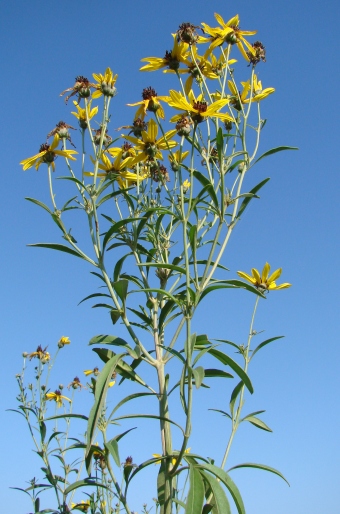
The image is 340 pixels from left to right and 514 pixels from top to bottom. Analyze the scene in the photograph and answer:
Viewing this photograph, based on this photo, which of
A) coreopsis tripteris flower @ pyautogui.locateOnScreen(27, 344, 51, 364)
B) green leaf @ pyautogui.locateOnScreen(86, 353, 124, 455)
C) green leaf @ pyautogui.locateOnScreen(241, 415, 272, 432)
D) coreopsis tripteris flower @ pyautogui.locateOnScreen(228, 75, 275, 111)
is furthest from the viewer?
coreopsis tripteris flower @ pyautogui.locateOnScreen(27, 344, 51, 364)

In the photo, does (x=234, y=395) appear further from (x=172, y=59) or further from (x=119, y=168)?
(x=172, y=59)

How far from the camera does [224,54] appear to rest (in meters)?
2.59

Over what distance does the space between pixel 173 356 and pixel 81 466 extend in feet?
5.67

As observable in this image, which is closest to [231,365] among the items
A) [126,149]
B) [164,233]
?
[164,233]

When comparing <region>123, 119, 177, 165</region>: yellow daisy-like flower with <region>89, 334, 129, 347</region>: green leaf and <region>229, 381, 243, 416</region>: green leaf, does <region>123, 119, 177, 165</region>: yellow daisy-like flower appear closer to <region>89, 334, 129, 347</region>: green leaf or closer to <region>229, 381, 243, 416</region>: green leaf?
<region>89, 334, 129, 347</region>: green leaf

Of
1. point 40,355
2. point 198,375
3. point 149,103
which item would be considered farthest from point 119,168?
point 40,355

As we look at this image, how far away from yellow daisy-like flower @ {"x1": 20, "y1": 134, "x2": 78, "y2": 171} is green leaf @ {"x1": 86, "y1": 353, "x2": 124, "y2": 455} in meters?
1.04

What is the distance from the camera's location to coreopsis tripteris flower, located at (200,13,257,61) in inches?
99.3

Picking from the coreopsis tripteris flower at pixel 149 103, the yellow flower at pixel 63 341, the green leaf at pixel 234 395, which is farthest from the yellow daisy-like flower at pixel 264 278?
the yellow flower at pixel 63 341

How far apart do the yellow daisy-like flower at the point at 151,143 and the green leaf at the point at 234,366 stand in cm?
95

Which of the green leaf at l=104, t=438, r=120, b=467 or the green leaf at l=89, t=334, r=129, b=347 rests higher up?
the green leaf at l=89, t=334, r=129, b=347

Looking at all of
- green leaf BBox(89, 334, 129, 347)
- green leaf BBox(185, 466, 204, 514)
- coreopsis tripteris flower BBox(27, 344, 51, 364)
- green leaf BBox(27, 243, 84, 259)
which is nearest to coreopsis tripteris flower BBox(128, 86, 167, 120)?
green leaf BBox(27, 243, 84, 259)

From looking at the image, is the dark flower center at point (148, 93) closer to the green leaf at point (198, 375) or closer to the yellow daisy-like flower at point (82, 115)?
the yellow daisy-like flower at point (82, 115)

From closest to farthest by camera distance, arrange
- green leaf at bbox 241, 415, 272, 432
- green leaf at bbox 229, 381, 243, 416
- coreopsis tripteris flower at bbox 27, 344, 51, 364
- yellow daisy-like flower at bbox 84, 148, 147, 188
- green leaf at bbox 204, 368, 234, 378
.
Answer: green leaf at bbox 204, 368, 234, 378, green leaf at bbox 241, 415, 272, 432, green leaf at bbox 229, 381, 243, 416, yellow daisy-like flower at bbox 84, 148, 147, 188, coreopsis tripteris flower at bbox 27, 344, 51, 364
